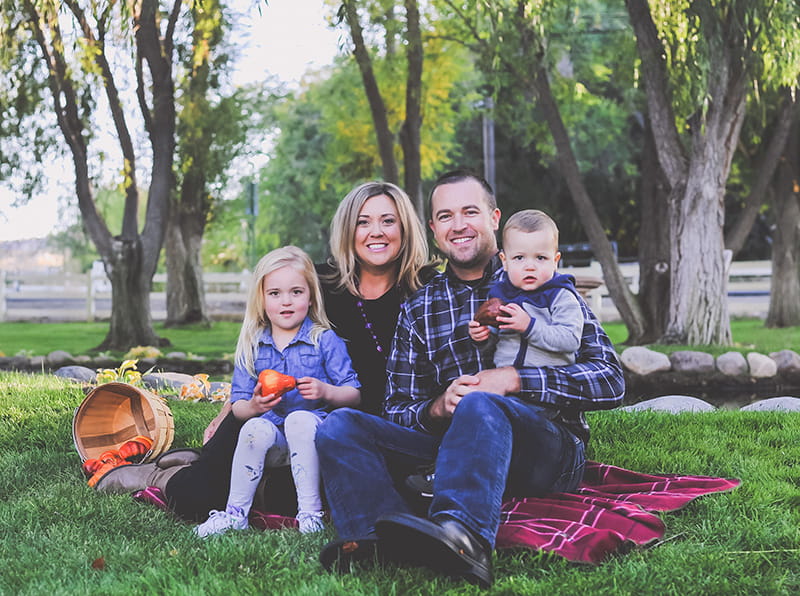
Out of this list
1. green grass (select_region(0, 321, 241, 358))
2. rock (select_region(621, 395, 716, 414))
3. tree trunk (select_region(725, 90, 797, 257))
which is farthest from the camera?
green grass (select_region(0, 321, 241, 358))

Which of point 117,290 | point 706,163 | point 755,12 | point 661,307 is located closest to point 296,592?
point 755,12

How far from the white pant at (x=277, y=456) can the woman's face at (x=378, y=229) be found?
75 cm

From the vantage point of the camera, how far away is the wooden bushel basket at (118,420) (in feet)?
15.0

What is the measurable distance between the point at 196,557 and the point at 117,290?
971cm

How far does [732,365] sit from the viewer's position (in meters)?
9.11

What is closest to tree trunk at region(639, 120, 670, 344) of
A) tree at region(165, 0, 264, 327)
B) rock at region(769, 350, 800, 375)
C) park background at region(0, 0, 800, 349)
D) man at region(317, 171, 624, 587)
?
park background at region(0, 0, 800, 349)

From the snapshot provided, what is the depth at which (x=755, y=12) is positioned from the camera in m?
8.69

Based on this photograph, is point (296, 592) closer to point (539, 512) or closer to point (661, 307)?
point (539, 512)

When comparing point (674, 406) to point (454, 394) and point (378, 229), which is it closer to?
point (378, 229)

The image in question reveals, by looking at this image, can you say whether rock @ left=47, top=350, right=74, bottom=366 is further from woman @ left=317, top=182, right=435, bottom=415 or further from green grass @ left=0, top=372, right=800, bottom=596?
woman @ left=317, top=182, right=435, bottom=415

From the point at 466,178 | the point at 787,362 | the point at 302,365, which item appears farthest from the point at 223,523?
the point at 787,362

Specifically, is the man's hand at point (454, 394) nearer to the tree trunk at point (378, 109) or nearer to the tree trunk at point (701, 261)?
the tree trunk at point (701, 261)

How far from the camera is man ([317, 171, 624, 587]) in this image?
269 cm

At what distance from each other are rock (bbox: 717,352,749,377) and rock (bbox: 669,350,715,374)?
85 mm
